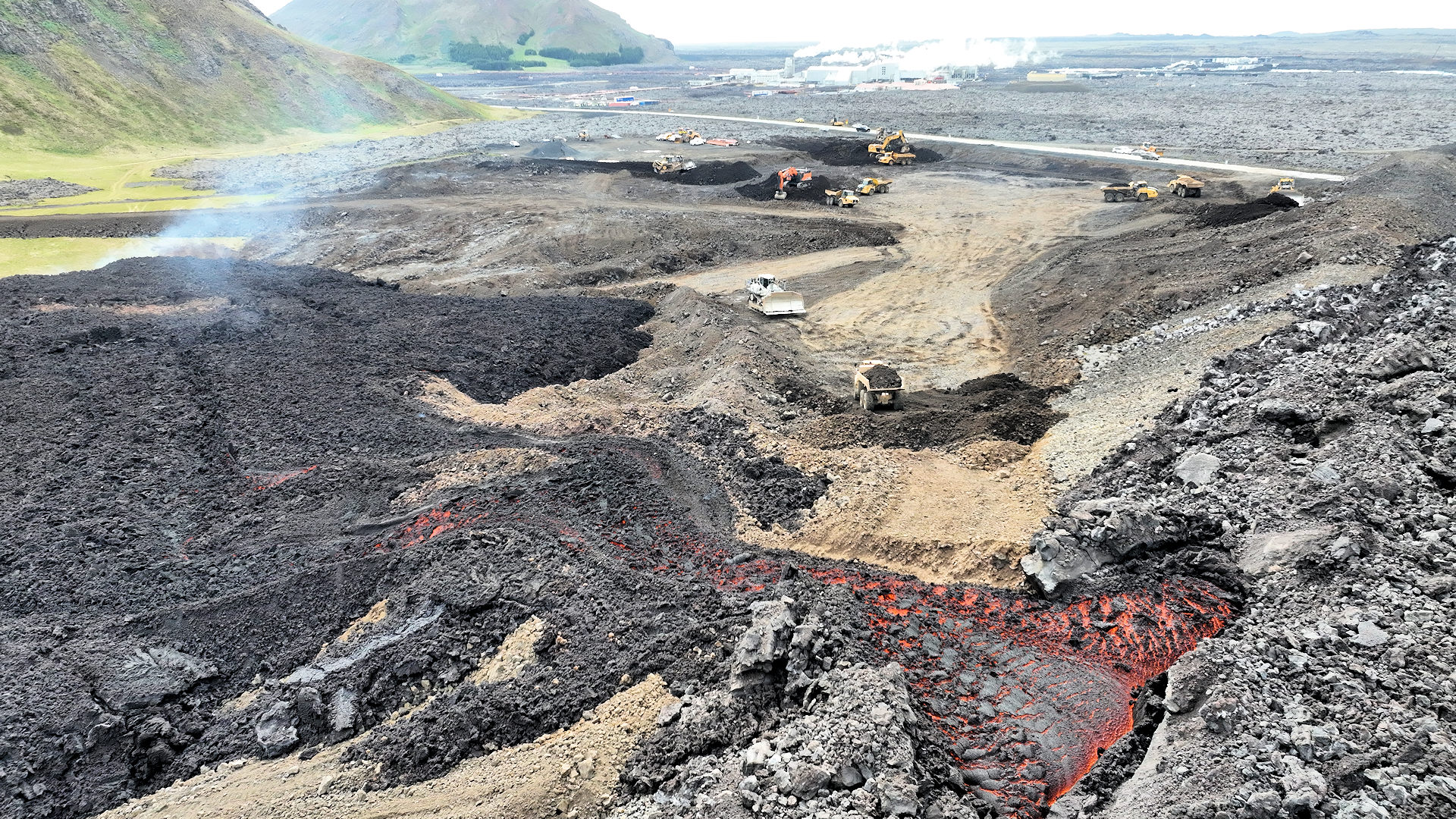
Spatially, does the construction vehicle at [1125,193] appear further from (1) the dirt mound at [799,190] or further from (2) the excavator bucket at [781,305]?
(2) the excavator bucket at [781,305]

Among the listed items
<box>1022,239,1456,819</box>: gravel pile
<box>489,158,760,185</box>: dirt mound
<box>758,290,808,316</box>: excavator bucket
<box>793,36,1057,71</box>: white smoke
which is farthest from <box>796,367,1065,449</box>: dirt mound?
<box>793,36,1057,71</box>: white smoke

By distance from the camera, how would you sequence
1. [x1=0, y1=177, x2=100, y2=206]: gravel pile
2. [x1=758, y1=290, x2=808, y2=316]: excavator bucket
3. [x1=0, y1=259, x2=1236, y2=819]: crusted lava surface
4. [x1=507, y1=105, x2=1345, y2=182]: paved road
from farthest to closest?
[x1=507, y1=105, x2=1345, y2=182]: paved road < [x1=0, y1=177, x2=100, y2=206]: gravel pile < [x1=758, y1=290, x2=808, y2=316]: excavator bucket < [x1=0, y1=259, x2=1236, y2=819]: crusted lava surface

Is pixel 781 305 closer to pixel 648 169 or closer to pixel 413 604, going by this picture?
pixel 413 604

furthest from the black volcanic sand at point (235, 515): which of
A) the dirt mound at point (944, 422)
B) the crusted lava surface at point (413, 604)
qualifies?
the dirt mound at point (944, 422)

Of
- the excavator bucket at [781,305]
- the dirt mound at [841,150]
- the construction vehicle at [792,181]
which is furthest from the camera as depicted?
the dirt mound at [841,150]

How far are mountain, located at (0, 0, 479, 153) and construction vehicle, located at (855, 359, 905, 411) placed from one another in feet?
194

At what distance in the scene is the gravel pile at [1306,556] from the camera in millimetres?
8141

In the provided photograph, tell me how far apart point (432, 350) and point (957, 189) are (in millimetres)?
33460

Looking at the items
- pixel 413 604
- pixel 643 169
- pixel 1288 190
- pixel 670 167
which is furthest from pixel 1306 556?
pixel 643 169

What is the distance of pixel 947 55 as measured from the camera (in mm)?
154125

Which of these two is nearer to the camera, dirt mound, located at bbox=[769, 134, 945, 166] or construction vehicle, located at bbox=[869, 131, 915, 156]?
dirt mound, located at bbox=[769, 134, 945, 166]

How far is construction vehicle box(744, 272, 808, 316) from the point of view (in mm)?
28891

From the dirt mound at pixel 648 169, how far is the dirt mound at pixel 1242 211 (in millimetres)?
25676

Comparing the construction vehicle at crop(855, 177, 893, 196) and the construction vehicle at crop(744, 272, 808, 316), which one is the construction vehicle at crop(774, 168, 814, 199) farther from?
the construction vehicle at crop(744, 272, 808, 316)
